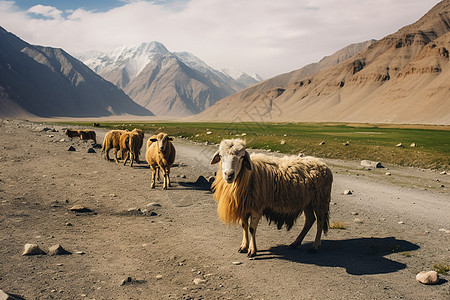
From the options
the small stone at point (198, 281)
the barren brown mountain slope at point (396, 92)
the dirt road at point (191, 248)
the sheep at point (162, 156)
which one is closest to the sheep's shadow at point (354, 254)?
the dirt road at point (191, 248)

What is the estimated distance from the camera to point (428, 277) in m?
6.06

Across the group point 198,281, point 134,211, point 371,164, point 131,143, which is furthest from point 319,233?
point 371,164

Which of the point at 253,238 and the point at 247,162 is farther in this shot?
the point at 247,162

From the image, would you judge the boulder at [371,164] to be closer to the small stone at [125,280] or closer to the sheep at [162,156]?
the sheep at [162,156]

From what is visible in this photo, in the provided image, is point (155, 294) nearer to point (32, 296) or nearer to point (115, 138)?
point (32, 296)

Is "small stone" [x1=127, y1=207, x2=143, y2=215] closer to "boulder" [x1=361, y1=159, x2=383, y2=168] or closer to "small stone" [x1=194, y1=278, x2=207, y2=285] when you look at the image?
"small stone" [x1=194, y1=278, x2=207, y2=285]

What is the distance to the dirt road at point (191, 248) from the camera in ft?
19.2

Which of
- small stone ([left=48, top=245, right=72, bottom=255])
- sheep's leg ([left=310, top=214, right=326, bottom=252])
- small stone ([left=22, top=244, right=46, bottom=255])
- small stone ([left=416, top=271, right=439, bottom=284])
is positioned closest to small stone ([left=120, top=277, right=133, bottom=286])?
small stone ([left=48, top=245, right=72, bottom=255])

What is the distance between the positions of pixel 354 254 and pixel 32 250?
726cm

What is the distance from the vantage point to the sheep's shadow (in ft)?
22.5

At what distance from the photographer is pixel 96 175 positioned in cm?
1627

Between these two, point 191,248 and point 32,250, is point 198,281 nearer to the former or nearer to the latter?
point 191,248

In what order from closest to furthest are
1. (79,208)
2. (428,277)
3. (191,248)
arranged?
(428,277), (191,248), (79,208)

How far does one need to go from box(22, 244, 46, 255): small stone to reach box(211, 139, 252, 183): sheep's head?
14.1ft
